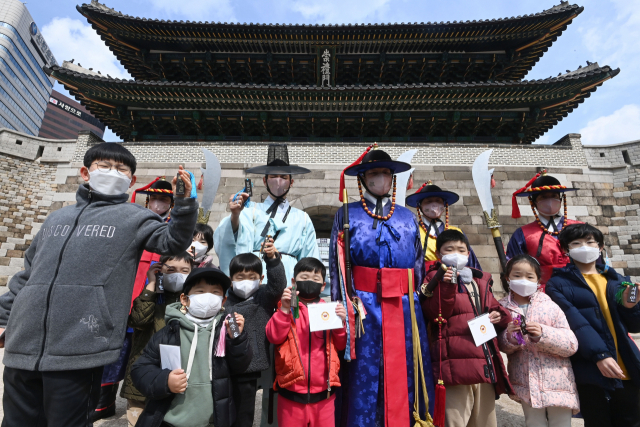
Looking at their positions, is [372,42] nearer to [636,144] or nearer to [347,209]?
[636,144]

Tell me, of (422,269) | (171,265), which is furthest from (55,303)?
(422,269)

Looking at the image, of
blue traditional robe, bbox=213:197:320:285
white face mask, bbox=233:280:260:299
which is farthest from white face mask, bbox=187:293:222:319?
blue traditional robe, bbox=213:197:320:285

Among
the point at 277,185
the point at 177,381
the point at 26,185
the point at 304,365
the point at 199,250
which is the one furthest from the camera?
the point at 26,185

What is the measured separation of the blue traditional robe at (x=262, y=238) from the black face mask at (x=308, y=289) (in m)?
0.54

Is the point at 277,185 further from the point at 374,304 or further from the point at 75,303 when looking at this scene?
the point at 75,303

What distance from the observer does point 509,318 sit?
104 inches

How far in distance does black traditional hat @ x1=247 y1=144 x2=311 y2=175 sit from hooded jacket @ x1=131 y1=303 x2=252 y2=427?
1.53 metres

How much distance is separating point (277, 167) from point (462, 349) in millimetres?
2349

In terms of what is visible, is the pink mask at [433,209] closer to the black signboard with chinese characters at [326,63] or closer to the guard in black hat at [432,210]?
the guard in black hat at [432,210]

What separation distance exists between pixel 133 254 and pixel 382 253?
184 cm

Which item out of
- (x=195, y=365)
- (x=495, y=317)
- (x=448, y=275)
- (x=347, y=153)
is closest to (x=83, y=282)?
(x=195, y=365)

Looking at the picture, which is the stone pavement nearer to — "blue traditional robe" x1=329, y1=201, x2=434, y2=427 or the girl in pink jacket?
the girl in pink jacket

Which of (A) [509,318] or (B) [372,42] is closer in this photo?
(A) [509,318]

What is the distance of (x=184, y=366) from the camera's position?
6.82 feet
